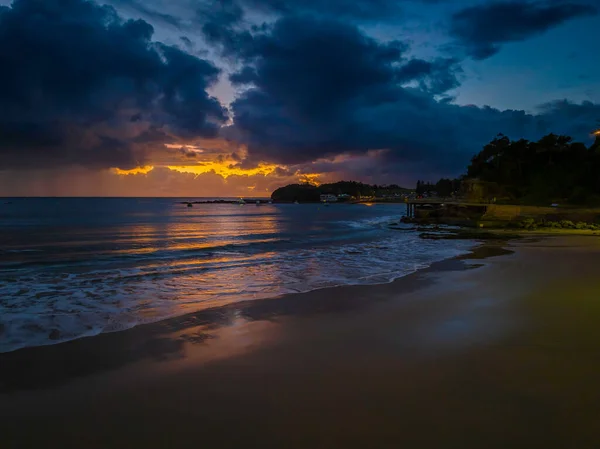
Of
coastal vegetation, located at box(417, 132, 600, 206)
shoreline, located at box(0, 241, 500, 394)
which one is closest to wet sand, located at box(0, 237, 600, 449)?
shoreline, located at box(0, 241, 500, 394)

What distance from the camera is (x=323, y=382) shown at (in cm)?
505

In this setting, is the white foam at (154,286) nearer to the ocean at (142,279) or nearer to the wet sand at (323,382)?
the ocean at (142,279)

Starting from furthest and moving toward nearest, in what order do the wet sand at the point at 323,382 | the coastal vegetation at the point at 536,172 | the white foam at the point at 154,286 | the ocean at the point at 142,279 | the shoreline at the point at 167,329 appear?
the coastal vegetation at the point at 536,172 → the ocean at the point at 142,279 → the white foam at the point at 154,286 → the shoreline at the point at 167,329 → the wet sand at the point at 323,382

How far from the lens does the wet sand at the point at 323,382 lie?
12.8ft

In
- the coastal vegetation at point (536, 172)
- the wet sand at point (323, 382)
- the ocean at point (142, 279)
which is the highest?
the coastal vegetation at point (536, 172)

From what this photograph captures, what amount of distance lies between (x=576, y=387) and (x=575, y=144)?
9181 cm

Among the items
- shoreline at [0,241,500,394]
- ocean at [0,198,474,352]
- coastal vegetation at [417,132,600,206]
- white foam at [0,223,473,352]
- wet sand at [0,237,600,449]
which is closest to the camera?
wet sand at [0,237,600,449]

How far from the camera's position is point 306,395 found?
4.70 metres

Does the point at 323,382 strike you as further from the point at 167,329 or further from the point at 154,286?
the point at 154,286

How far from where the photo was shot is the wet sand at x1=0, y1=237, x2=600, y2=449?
3.89 meters

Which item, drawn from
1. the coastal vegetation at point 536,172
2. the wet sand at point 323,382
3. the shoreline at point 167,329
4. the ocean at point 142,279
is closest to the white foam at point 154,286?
the ocean at point 142,279

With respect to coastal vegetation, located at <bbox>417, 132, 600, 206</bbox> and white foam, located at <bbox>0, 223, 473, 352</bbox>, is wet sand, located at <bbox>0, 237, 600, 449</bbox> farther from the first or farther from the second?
coastal vegetation, located at <bbox>417, 132, 600, 206</bbox>

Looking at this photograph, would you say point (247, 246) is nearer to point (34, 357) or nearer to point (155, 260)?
point (155, 260)

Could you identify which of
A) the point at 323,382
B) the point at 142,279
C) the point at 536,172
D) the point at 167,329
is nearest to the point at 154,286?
the point at 142,279
